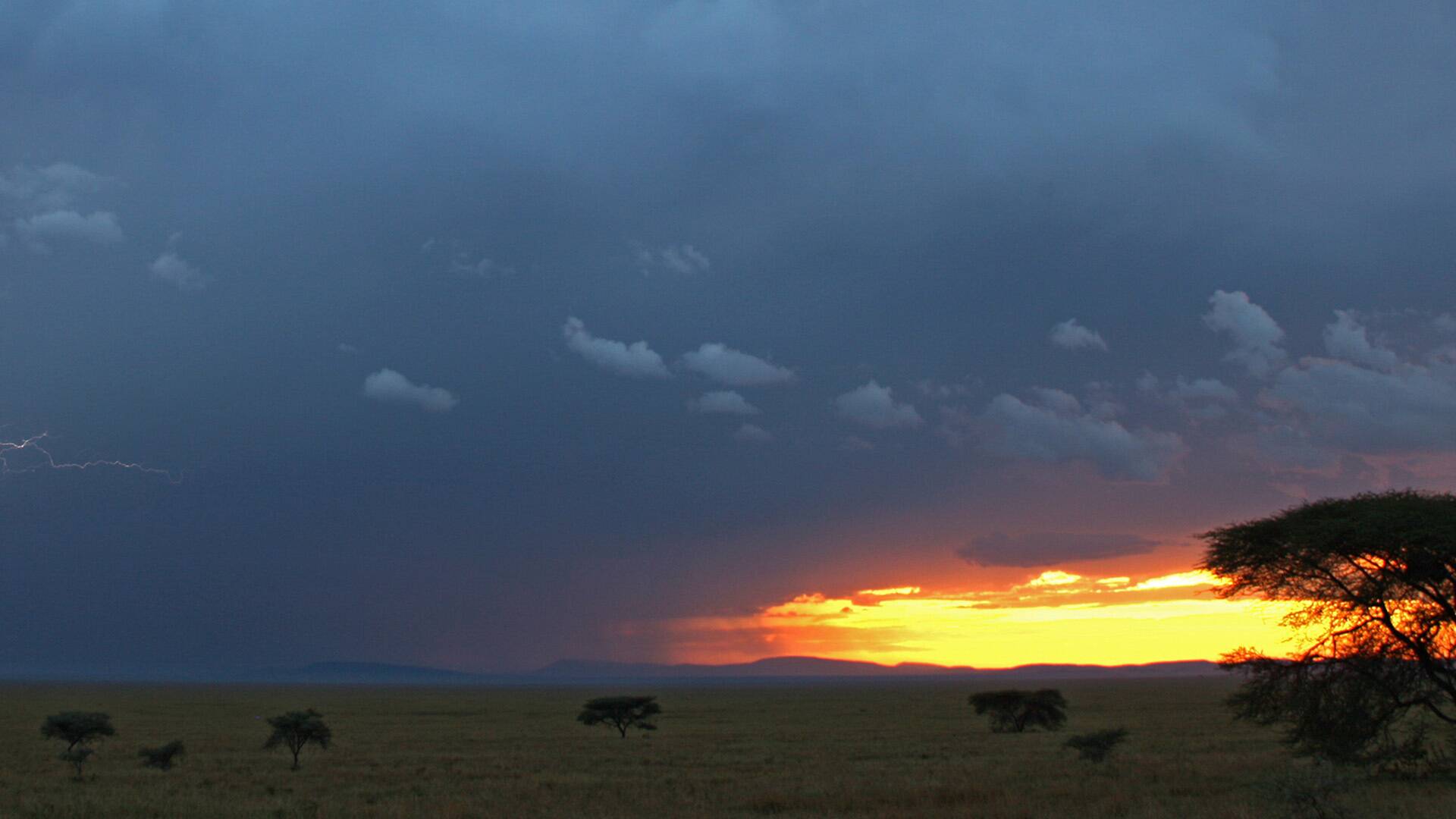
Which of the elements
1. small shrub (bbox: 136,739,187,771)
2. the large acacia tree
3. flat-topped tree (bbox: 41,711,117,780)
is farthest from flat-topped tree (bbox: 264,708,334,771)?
the large acacia tree

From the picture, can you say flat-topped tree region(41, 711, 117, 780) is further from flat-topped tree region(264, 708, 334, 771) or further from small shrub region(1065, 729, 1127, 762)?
small shrub region(1065, 729, 1127, 762)

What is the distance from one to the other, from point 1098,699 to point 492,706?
2396 inches

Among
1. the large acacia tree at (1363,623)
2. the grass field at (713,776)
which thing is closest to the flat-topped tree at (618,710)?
the grass field at (713,776)

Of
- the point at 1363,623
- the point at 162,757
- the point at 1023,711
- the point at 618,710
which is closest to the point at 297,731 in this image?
the point at 162,757

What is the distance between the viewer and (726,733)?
54750 millimetres

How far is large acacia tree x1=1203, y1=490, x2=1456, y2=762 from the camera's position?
21.8 meters

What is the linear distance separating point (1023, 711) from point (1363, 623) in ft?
111

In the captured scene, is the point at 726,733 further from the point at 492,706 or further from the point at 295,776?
the point at 492,706

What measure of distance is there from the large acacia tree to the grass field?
140 cm

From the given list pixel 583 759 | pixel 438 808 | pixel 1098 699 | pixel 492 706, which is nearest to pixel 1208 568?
pixel 438 808

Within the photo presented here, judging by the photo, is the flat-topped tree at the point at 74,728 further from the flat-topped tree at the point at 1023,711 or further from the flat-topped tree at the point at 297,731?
the flat-topped tree at the point at 1023,711

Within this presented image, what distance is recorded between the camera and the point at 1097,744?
32031 mm

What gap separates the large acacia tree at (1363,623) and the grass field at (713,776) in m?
1.40

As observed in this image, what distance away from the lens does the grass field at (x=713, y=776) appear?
21766mm
